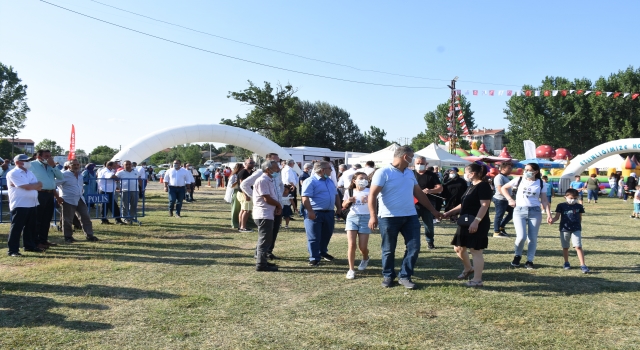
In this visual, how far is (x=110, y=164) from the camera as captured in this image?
1223cm

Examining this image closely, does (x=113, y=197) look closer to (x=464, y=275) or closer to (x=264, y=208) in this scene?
(x=264, y=208)

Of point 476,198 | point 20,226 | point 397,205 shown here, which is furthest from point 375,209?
point 20,226

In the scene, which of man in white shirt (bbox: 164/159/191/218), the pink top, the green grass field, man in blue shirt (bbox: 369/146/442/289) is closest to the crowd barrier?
man in white shirt (bbox: 164/159/191/218)

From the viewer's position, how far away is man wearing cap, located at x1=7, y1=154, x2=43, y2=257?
23.6ft

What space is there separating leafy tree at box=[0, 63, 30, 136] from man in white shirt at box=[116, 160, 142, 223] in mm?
46780

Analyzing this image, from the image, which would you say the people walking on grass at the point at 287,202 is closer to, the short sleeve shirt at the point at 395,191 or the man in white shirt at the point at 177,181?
the man in white shirt at the point at 177,181

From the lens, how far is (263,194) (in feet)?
20.9

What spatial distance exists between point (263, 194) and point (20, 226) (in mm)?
4146

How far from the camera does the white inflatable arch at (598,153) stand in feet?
73.4

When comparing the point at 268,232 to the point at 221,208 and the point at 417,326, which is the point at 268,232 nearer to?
the point at 417,326

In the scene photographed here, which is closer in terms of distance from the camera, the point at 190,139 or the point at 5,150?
the point at 190,139

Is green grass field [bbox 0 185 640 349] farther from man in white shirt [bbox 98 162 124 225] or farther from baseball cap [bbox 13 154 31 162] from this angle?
man in white shirt [bbox 98 162 124 225]

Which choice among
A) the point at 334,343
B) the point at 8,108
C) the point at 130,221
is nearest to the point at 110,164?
the point at 130,221

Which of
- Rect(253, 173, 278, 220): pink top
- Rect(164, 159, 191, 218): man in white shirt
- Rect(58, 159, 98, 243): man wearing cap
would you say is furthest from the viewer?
Rect(164, 159, 191, 218): man in white shirt
